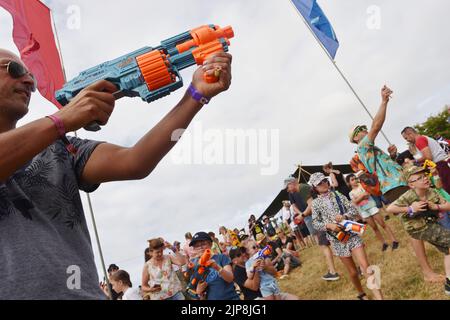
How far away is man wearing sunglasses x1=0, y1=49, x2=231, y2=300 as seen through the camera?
109 centimetres

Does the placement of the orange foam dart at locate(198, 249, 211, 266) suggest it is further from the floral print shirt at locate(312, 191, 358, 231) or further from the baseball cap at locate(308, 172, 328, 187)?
the baseball cap at locate(308, 172, 328, 187)

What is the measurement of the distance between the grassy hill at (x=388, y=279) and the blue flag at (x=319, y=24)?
12.9ft

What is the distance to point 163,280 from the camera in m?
5.34

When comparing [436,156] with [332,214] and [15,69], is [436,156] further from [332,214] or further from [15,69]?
[15,69]

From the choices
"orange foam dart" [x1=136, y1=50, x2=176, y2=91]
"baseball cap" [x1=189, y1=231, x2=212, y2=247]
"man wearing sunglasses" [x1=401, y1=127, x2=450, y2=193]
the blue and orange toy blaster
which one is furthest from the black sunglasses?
"man wearing sunglasses" [x1=401, y1=127, x2=450, y2=193]

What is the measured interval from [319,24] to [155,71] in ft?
21.2

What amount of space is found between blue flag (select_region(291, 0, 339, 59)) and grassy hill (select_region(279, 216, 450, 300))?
3.92 meters

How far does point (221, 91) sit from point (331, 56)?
20.4ft

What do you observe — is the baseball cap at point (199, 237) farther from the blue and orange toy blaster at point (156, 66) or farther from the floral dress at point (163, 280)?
the blue and orange toy blaster at point (156, 66)

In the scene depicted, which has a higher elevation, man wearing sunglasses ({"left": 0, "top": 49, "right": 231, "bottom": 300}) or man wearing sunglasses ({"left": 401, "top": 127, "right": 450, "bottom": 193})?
man wearing sunglasses ({"left": 401, "top": 127, "right": 450, "bottom": 193})

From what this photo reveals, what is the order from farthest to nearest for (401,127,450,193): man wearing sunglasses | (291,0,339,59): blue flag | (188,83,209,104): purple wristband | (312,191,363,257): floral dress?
(291,0,339,59): blue flag → (401,127,450,193): man wearing sunglasses → (312,191,363,257): floral dress → (188,83,209,104): purple wristband

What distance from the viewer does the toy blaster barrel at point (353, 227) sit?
450 centimetres

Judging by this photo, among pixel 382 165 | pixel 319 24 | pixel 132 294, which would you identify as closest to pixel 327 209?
pixel 382 165

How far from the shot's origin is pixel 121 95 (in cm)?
147
